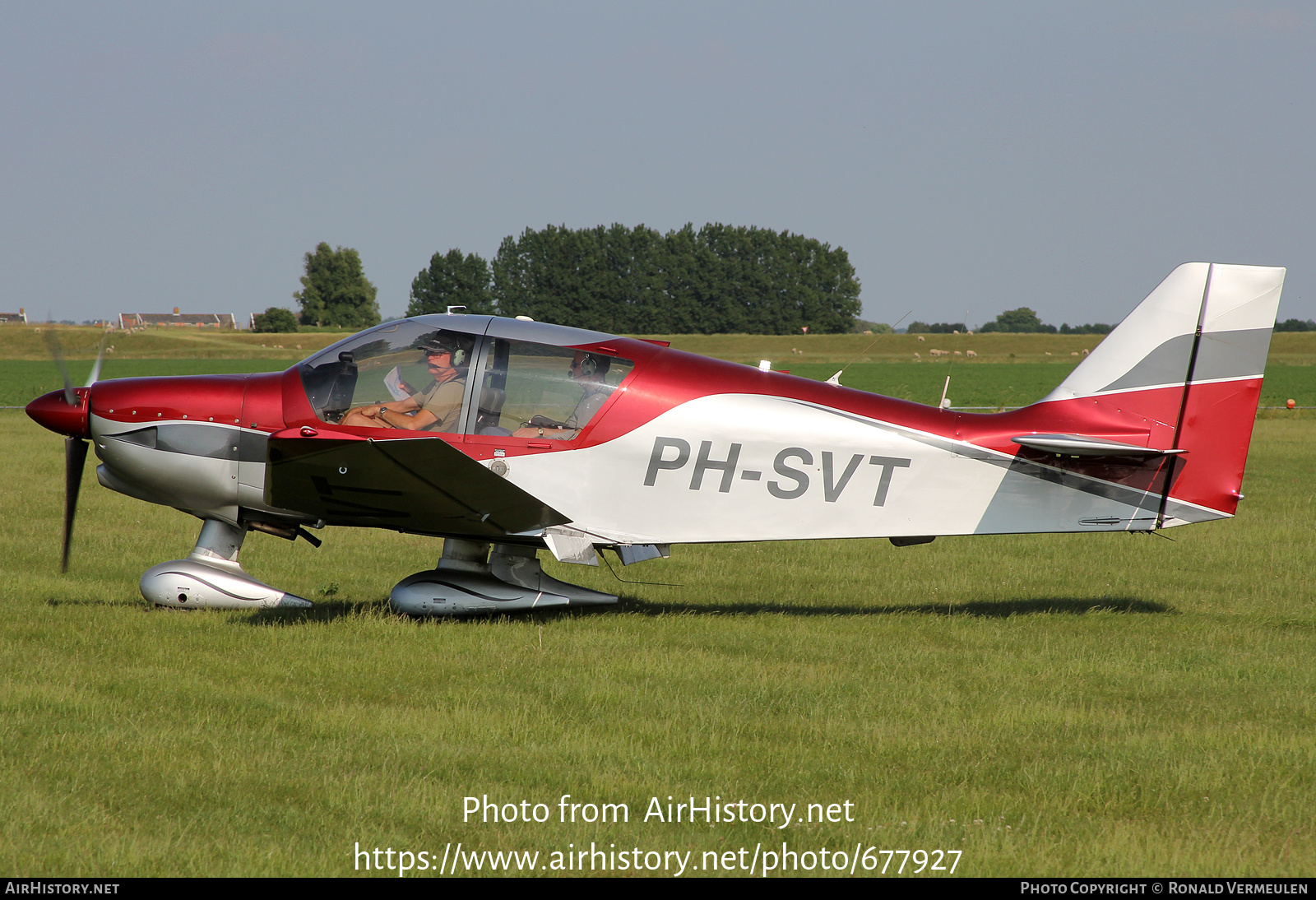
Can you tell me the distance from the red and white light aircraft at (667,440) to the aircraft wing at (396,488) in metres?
0.03

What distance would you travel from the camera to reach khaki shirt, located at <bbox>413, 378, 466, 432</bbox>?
7.41 meters

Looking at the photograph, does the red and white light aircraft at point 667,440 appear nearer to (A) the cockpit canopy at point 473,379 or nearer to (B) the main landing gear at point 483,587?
(A) the cockpit canopy at point 473,379

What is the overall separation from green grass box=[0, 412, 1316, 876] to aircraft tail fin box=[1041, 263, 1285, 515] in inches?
46.4

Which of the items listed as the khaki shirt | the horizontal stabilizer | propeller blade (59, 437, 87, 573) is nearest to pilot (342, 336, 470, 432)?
the khaki shirt

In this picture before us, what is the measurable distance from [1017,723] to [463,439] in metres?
4.09

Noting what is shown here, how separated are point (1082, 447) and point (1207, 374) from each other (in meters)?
1.20

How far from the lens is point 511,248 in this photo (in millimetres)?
101375

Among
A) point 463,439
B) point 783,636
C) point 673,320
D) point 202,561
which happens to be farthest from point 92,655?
point 673,320

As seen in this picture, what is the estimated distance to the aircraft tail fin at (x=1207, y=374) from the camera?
7555mm

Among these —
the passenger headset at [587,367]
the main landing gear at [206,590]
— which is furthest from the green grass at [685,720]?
the passenger headset at [587,367]

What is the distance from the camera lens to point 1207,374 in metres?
7.59

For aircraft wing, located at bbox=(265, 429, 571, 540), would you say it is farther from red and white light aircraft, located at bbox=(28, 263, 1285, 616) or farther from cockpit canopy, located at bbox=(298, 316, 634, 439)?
cockpit canopy, located at bbox=(298, 316, 634, 439)

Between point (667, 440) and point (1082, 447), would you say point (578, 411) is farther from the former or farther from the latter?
point (1082, 447)

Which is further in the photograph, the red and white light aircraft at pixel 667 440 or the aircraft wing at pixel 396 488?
the red and white light aircraft at pixel 667 440
